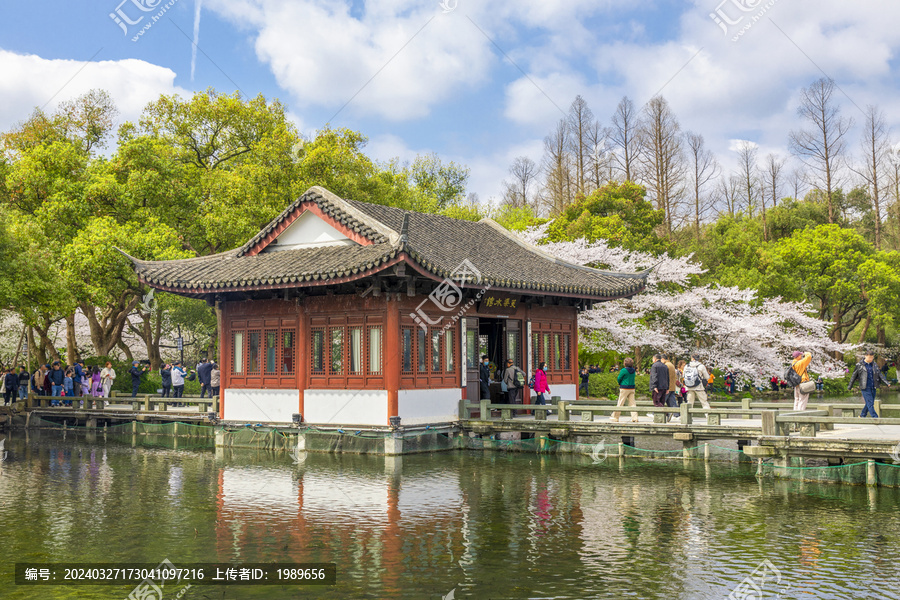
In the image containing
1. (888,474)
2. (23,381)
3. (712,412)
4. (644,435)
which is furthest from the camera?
(23,381)

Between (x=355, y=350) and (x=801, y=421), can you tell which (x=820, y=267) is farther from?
(x=355, y=350)

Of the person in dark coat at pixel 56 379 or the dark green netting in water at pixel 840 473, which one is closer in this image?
the dark green netting in water at pixel 840 473

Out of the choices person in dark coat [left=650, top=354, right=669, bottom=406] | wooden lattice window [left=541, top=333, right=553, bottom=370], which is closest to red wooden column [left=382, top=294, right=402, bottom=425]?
wooden lattice window [left=541, top=333, right=553, bottom=370]

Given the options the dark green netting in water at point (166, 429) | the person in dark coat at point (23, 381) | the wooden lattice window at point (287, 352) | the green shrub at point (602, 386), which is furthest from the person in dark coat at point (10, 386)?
the green shrub at point (602, 386)

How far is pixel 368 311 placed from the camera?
776 inches

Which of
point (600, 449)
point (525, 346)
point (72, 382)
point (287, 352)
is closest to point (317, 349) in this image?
point (287, 352)

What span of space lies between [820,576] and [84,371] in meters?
28.5

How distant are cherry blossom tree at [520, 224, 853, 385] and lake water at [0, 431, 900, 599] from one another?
1940 cm

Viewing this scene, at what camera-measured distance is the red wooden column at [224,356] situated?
22094mm

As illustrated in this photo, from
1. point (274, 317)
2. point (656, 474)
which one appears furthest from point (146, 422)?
point (656, 474)

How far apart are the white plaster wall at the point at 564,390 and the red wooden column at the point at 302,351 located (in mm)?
6873

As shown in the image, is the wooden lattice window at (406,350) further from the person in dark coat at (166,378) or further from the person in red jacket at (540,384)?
the person in dark coat at (166,378)

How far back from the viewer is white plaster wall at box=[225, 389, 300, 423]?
20781 mm

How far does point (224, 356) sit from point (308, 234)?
3895mm
